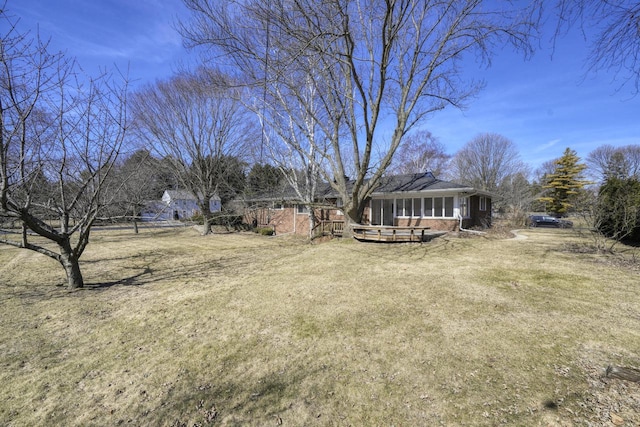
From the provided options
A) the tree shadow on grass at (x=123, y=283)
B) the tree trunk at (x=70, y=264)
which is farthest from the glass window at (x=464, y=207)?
the tree trunk at (x=70, y=264)

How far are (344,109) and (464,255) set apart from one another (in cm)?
684

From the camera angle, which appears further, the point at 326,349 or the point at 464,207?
the point at 464,207

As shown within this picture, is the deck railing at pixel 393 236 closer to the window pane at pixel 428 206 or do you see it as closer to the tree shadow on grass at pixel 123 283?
the window pane at pixel 428 206

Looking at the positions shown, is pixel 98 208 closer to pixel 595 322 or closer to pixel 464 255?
pixel 595 322

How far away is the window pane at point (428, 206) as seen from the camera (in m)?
15.3

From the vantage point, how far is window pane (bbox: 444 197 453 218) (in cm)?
A: 1456

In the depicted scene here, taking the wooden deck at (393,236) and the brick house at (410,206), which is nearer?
the wooden deck at (393,236)

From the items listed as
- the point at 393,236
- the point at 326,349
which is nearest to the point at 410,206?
the point at 393,236

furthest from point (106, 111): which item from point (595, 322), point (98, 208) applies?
point (595, 322)

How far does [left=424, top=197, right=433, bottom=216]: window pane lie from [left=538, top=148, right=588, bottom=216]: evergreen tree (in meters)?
27.9

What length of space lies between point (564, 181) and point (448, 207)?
30.1 meters

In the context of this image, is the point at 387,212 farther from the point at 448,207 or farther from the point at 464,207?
the point at 464,207

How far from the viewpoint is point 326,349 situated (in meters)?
3.41

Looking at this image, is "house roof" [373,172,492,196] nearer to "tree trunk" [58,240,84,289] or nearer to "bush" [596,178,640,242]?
"bush" [596,178,640,242]
